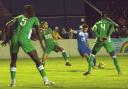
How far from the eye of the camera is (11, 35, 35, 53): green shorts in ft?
52.1

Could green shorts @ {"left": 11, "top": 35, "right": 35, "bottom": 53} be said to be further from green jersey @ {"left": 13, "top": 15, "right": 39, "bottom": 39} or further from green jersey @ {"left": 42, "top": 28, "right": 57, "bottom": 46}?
green jersey @ {"left": 42, "top": 28, "right": 57, "bottom": 46}

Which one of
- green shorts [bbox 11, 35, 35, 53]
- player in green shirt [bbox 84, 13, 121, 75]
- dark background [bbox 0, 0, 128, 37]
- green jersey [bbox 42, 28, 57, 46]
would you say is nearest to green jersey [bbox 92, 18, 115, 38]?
player in green shirt [bbox 84, 13, 121, 75]

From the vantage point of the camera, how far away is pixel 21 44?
15.9 meters

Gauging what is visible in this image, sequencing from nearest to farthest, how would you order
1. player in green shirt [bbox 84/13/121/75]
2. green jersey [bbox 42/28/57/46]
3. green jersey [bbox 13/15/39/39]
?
green jersey [bbox 13/15/39/39]
player in green shirt [bbox 84/13/121/75]
green jersey [bbox 42/28/57/46]

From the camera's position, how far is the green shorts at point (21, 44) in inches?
625

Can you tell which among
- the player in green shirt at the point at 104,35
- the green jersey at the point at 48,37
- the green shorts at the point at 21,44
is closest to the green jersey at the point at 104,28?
the player in green shirt at the point at 104,35

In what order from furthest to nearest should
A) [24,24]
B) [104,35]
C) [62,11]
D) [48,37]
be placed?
[62,11]
[48,37]
[104,35]
[24,24]

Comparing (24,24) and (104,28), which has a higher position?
(24,24)

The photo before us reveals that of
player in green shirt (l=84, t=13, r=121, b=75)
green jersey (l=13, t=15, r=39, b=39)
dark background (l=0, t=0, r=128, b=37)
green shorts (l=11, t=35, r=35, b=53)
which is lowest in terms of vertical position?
dark background (l=0, t=0, r=128, b=37)

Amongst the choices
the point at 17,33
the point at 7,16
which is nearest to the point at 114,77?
the point at 17,33

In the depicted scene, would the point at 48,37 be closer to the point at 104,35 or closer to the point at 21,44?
the point at 104,35

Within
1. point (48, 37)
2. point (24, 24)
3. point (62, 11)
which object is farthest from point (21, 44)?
point (62, 11)

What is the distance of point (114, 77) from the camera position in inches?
758

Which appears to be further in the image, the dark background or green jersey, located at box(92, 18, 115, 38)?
the dark background
